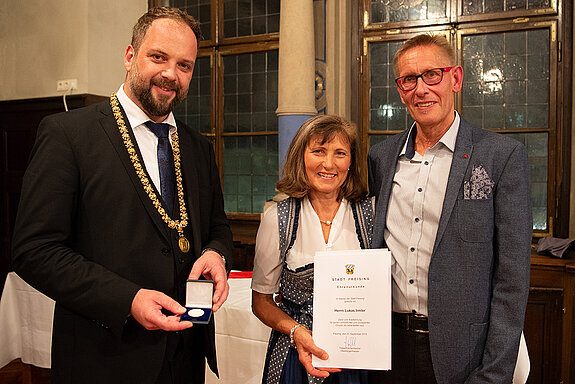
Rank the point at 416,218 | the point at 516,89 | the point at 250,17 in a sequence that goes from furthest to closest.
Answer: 1. the point at 250,17
2. the point at 516,89
3. the point at 416,218

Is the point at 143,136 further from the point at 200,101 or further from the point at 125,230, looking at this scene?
the point at 200,101

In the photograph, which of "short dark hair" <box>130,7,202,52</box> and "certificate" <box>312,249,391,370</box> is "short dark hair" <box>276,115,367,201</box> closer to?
"certificate" <box>312,249,391,370</box>

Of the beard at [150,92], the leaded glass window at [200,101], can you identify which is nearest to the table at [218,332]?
the beard at [150,92]

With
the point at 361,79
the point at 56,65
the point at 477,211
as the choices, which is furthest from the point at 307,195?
the point at 56,65

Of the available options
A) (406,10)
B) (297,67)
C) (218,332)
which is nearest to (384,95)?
(406,10)

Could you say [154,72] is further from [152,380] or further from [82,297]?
[152,380]

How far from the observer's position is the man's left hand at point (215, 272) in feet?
4.89

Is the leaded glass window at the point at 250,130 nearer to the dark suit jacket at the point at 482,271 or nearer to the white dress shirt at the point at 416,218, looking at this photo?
the white dress shirt at the point at 416,218

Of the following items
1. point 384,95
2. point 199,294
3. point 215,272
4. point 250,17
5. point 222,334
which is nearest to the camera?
point 199,294

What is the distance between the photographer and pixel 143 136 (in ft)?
5.35

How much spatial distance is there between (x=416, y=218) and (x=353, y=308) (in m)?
0.38

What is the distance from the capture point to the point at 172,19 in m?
1.57

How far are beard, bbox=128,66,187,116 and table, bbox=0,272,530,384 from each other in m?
1.33

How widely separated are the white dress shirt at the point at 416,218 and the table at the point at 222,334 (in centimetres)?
41
